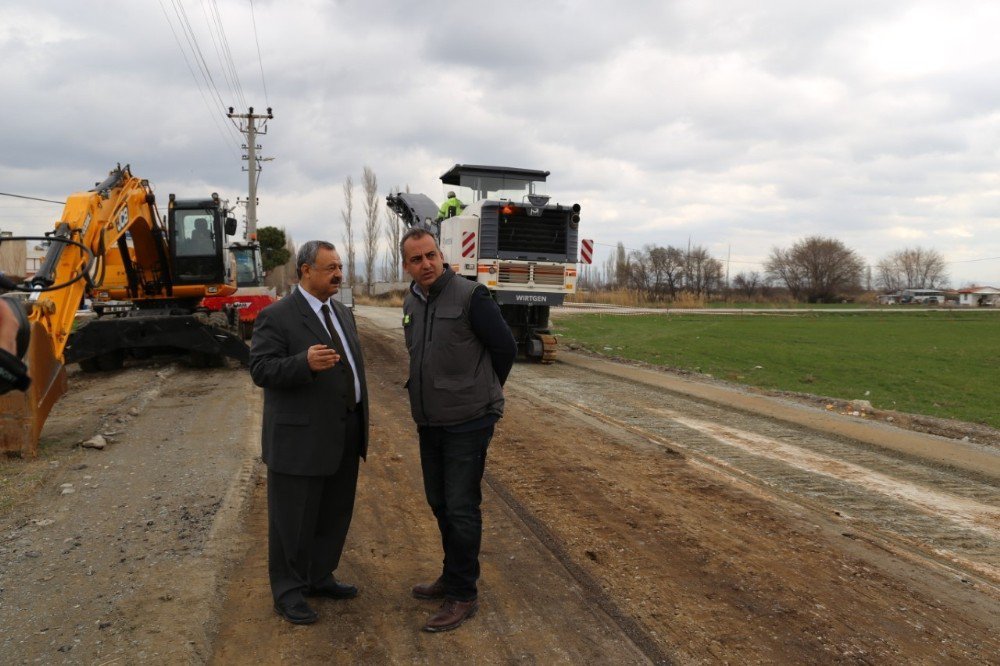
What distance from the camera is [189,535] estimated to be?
5.20 metres

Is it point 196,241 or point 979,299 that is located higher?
point 196,241

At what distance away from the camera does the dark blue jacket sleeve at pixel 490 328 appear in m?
4.01

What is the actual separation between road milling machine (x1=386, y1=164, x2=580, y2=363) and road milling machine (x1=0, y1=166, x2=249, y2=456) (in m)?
4.74

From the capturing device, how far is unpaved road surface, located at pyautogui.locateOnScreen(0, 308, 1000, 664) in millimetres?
3814

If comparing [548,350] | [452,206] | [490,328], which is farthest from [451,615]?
[452,206]

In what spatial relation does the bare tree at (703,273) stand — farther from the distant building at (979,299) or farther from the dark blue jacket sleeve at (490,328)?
the dark blue jacket sleeve at (490,328)

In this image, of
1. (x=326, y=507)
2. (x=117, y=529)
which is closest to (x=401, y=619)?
(x=326, y=507)

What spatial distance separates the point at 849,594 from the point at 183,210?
1386 centimetres

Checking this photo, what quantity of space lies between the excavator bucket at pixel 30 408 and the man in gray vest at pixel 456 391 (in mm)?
4750

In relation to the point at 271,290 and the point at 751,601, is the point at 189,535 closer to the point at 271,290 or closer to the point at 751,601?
the point at 751,601

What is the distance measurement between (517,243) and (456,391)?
39.4ft

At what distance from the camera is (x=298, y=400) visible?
3943 mm

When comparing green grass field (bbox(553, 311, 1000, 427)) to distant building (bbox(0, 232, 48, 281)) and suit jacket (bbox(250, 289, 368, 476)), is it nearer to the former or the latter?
suit jacket (bbox(250, 289, 368, 476))

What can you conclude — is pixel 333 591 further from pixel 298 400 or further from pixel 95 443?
pixel 95 443
